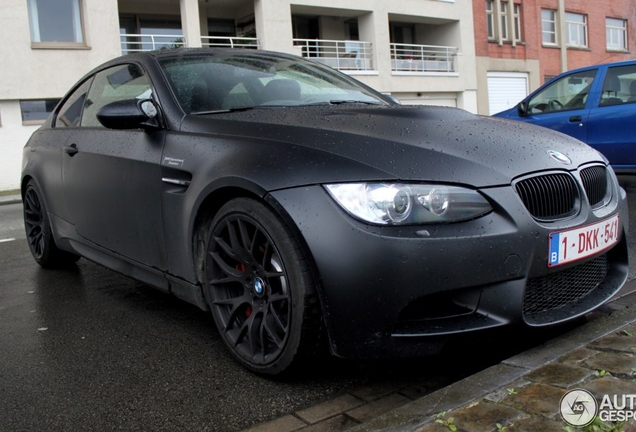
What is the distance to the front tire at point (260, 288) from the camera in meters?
2.43

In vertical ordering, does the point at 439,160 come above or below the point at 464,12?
below

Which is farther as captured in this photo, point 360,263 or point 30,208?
point 30,208

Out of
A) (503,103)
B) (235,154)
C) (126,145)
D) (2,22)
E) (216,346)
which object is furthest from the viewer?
(503,103)

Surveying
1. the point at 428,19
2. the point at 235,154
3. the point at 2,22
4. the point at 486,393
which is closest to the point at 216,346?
the point at 235,154

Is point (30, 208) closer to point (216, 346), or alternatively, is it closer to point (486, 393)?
point (216, 346)

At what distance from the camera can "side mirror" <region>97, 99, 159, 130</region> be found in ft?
10.6

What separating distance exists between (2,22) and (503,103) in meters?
21.3

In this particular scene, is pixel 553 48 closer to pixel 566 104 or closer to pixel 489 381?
pixel 566 104

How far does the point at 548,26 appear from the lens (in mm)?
31609

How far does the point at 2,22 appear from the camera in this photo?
1683cm

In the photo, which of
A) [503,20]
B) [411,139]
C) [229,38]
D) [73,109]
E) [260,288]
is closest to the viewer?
[411,139]

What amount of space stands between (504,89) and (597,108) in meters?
23.0

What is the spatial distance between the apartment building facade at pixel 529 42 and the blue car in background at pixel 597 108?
20300 millimetres

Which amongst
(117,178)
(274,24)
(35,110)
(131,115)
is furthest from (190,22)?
(131,115)
